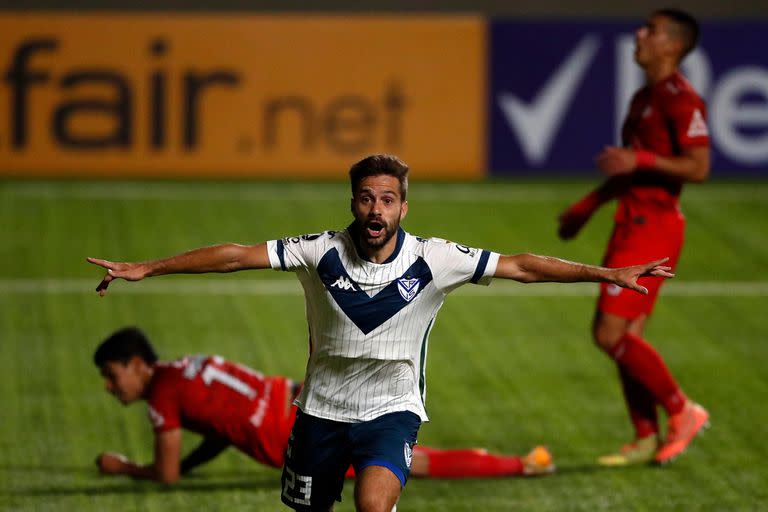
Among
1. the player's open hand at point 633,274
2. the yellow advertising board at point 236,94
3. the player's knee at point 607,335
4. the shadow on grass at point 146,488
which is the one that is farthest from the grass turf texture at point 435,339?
the player's open hand at point 633,274

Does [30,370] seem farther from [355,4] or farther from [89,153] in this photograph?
[355,4]

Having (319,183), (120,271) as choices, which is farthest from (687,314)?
(120,271)

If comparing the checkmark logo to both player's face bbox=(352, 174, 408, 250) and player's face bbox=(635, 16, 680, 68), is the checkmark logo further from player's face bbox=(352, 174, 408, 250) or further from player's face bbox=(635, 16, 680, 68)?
player's face bbox=(352, 174, 408, 250)

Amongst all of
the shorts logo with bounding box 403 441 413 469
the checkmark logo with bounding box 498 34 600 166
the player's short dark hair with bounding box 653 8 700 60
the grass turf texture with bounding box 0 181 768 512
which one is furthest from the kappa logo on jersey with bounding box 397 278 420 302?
the checkmark logo with bounding box 498 34 600 166

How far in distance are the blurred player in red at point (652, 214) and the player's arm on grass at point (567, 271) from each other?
2.05 m

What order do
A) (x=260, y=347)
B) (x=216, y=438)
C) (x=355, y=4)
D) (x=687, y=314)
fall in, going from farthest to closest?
(x=355, y=4)
(x=687, y=314)
(x=260, y=347)
(x=216, y=438)

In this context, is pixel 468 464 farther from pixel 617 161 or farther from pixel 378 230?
pixel 378 230

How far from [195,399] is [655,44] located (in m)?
3.11

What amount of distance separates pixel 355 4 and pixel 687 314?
9435 millimetres

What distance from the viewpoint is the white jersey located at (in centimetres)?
555

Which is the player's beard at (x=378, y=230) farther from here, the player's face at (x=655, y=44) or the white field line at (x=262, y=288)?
the white field line at (x=262, y=288)

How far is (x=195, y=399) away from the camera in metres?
7.09

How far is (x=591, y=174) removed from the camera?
15758mm

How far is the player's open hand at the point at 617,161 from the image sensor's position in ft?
24.0
